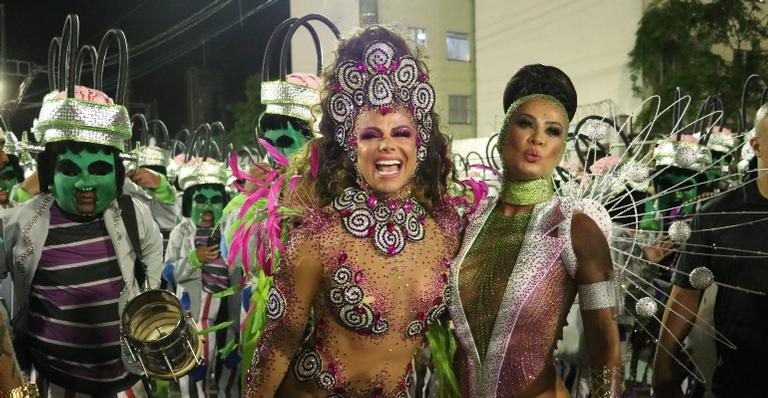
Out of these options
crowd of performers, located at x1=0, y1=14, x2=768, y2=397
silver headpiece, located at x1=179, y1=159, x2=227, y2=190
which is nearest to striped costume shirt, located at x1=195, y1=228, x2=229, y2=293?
silver headpiece, located at x1=179, y1=159, x2=227, y2=190

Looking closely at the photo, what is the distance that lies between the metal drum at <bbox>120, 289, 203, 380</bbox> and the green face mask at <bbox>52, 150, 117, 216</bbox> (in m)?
0.89

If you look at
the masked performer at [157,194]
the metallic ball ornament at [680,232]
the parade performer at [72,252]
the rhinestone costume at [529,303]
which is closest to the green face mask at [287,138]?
the parade performer at [72,252]

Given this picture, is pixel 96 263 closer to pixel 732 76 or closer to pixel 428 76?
pixel 428 76

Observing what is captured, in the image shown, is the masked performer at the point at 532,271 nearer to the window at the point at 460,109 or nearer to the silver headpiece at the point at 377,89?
the silver headpiece at the point at 377,89

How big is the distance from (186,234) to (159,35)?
16.1m

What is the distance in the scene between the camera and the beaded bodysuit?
6.91 feet

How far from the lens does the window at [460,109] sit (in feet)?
80.3

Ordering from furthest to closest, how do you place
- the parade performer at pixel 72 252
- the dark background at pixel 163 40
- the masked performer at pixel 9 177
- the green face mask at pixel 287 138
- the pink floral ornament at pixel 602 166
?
the dark background at pixel 163 40 → the masked performer at pixel 9 177 → the green face mask at pixel 287 138 → the parade performer at pixel 72 252 → the pink floral ornament at pixel 602 166

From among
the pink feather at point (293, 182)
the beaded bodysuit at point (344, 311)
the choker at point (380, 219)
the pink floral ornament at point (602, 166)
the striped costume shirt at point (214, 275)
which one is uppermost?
the pink floral ornament at point (602, 166)

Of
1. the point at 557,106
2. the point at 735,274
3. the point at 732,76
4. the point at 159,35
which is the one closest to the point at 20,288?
the point at 557,106

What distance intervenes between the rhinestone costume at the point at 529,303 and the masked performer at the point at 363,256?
0.19 metres

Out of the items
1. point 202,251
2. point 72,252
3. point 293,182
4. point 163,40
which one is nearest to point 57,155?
point 72,252

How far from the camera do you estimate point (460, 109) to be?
25.0 meters

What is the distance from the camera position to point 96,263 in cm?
347
